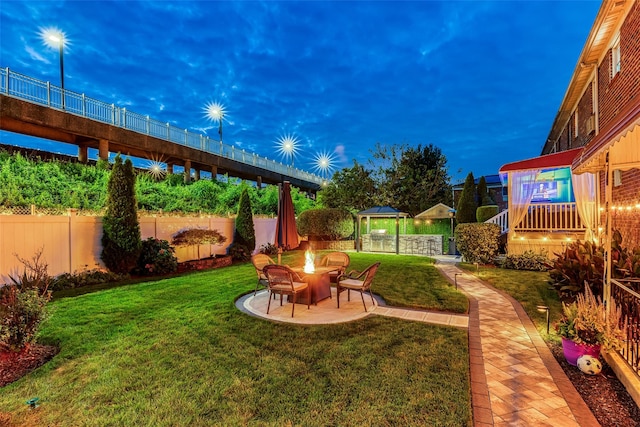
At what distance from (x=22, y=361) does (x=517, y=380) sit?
561 centimetres

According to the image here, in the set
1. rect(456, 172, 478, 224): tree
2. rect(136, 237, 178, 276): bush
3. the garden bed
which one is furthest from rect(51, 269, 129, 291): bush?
rect(456, 172, 478, 224): tree

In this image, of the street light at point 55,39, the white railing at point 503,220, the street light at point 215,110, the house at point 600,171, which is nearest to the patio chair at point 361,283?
the house at point 600,171

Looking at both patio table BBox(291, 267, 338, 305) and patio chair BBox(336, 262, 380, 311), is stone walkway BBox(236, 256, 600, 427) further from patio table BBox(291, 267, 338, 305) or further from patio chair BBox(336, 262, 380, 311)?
patio chair BBox(336, 262, 380, 311)

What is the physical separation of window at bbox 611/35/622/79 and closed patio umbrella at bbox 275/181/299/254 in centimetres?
790

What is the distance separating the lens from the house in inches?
134

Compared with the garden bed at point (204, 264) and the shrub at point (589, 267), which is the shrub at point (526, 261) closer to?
the shrub at point (589, 267)

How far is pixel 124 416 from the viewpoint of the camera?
261 cm

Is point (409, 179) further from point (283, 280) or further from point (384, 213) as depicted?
point (283, 280)

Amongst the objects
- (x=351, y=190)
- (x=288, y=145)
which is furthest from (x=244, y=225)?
Answer: (x=288, y=145)

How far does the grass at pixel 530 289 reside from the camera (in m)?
5.25

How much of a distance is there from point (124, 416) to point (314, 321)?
2.92 metres

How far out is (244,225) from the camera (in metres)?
13.5

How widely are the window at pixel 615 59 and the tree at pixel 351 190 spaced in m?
16.9

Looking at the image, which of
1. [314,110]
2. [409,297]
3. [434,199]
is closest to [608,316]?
[409,297]
